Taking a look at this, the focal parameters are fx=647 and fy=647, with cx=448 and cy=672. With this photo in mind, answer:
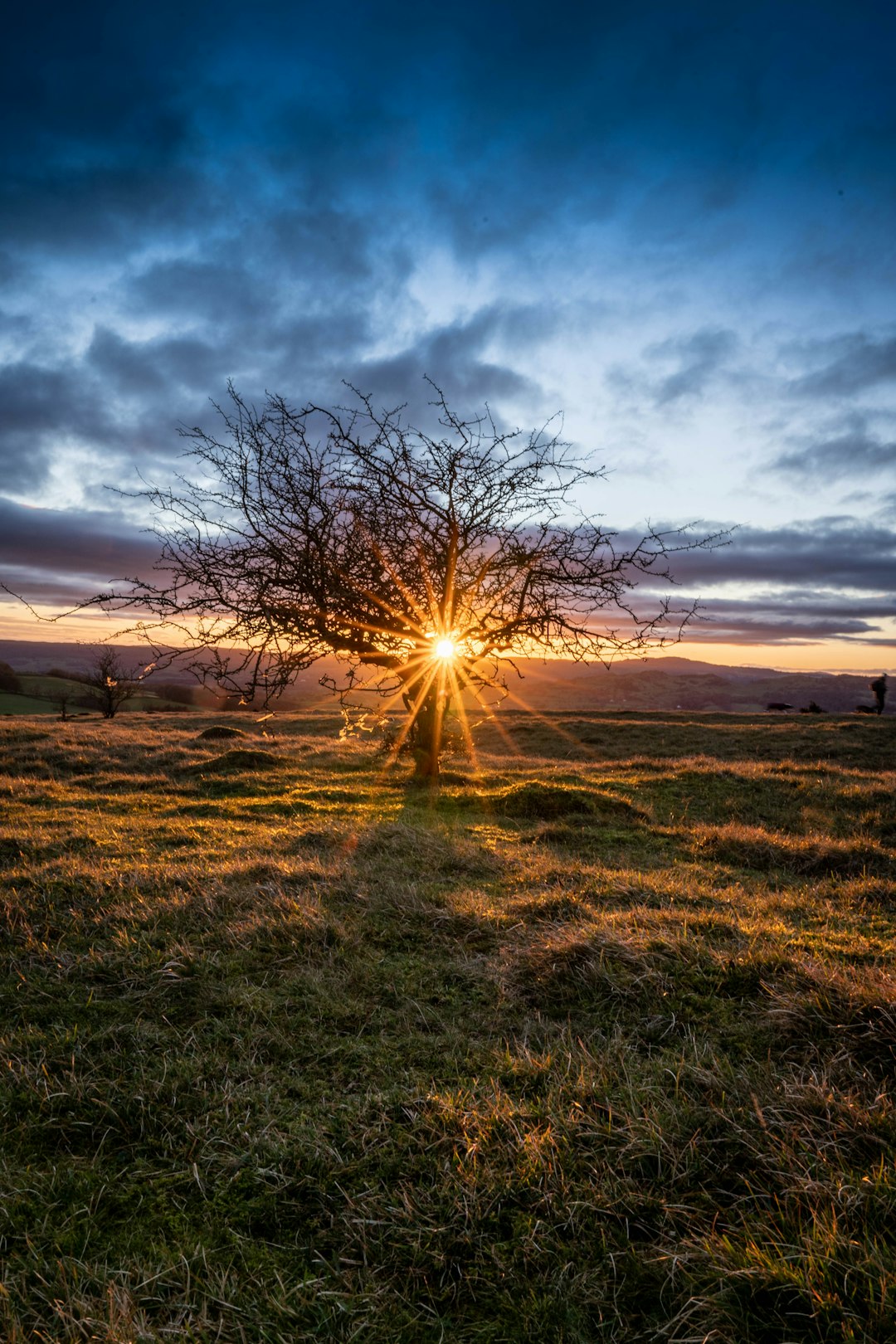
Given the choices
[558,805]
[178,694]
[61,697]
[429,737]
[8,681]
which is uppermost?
[8,681]

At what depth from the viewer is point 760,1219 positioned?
2.63 m

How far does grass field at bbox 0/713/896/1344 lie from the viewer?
7.93ft

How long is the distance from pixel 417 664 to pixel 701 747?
14532 mm

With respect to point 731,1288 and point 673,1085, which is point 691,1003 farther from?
point 731,1288

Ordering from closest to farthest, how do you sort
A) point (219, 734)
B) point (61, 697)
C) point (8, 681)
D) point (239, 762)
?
1. point (239, 762)
2. point (219, 734)
3. point (61, 697)
4. point (8, 681)

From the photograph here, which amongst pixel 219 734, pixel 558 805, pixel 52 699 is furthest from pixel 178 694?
pixel 558 805

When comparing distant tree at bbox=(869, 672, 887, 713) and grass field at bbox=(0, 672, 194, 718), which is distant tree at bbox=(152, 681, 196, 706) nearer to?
grass field at bbox=(0, 672, 194, 718)

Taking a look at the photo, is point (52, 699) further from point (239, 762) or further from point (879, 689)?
point (879, 689)

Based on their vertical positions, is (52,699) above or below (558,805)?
above

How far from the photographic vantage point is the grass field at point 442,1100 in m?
2.42

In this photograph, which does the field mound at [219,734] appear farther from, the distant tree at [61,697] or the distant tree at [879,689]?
the distant tree at [879,689]

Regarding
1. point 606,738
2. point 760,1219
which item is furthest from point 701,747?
point 760,1219

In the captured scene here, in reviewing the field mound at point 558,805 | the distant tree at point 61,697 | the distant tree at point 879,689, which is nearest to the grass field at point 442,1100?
the field mound at point 558,805

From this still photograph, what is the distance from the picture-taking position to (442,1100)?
343 cm
